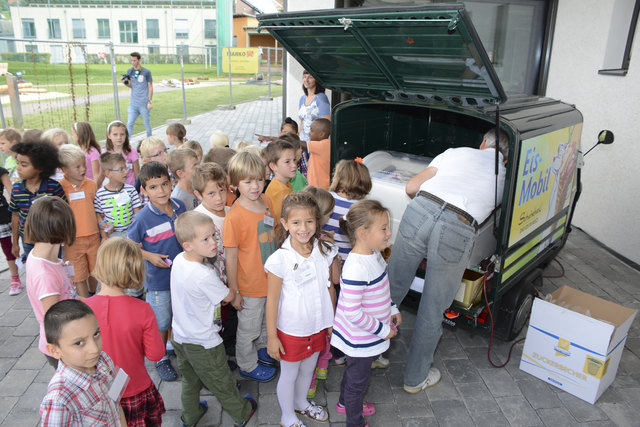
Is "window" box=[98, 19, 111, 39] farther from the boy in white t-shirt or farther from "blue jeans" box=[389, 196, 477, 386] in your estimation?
"blue jeans" box=[389, 196, 477, 386]

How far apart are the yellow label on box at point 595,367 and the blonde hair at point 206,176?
3.18 metres

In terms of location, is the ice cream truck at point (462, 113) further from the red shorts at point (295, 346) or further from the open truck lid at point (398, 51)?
the red shorts at point (295, 346)

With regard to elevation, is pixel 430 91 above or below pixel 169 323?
above

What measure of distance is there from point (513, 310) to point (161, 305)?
302cm

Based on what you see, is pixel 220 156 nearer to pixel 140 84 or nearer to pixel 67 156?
pixel 67 156

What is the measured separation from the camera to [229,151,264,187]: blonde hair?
10.6 feet

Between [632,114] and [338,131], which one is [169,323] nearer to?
[338,131]

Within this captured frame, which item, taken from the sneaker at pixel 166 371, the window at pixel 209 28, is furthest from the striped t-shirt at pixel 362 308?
the window at pixel 209 28

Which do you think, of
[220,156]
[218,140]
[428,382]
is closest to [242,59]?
[218,140]

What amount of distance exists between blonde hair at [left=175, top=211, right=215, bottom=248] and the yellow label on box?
9.94 feet

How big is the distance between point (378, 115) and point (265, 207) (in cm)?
→ 226

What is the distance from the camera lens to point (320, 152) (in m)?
5.25

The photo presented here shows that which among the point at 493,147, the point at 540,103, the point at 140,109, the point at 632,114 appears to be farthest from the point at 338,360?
the point at 140,109

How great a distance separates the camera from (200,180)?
134 inches
